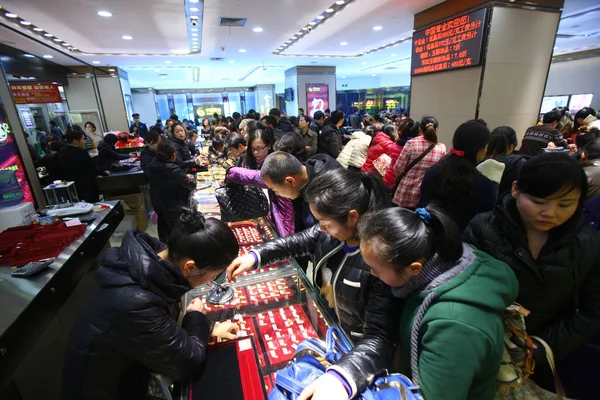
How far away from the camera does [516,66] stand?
4.71m

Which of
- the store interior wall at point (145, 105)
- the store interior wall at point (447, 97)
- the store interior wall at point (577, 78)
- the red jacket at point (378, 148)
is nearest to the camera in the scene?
the red jacket at point (378, 148)

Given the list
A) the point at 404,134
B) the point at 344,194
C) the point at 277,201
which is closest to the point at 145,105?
the point at 404,134

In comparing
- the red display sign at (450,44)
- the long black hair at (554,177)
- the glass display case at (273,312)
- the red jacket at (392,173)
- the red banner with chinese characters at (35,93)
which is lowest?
the glass display case at (273,312)

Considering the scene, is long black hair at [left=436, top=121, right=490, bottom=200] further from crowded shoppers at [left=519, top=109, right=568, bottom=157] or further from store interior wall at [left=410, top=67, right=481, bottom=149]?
store interior wall at [left=410, top=67, right=481, bottom=149]

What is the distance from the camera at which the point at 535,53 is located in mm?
4746

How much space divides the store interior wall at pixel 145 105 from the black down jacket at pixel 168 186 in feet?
64.1

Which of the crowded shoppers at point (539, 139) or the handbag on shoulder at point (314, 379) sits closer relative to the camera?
the handbag on shoulder at point (314, 379)

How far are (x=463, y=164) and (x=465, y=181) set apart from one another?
15 cm

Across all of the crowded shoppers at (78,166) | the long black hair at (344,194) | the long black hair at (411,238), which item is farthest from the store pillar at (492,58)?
the crowded shoppers at (78,166)

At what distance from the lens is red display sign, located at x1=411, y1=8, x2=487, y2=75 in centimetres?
459

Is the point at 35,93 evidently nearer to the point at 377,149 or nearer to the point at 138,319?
the point at 377,149

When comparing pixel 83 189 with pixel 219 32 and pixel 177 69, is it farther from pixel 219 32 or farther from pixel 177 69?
pixel 177 69

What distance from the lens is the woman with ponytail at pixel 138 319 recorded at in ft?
3.35

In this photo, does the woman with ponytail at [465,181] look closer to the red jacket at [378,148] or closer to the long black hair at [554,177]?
the long black hair at [554,177]
